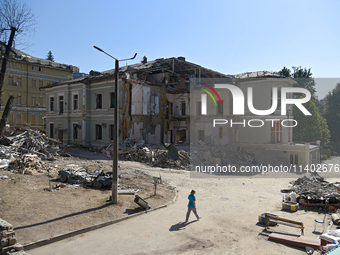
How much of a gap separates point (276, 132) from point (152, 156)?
1458cm

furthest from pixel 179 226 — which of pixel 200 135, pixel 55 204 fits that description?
pixel 200 135

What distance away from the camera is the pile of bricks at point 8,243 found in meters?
6.63

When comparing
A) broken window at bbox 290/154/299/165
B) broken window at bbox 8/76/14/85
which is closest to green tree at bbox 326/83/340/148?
broken window at bbox 290/154/299/165

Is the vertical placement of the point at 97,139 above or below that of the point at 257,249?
above

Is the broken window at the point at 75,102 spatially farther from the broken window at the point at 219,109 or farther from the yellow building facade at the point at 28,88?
the broken window at the point at 219,109

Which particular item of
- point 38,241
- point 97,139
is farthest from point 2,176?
point 97,139

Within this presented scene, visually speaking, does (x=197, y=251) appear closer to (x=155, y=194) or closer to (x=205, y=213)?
(x=205, y=213)

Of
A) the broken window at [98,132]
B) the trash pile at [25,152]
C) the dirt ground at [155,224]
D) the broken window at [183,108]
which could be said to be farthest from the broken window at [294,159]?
the trash pile at [25,152]

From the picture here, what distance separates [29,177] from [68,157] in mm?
8378

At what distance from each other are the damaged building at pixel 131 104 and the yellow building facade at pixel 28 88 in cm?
1143

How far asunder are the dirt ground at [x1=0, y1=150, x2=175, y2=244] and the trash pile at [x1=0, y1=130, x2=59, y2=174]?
1.13 m

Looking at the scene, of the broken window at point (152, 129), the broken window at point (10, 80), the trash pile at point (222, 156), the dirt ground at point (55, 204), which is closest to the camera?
the dirt ground at point (55, 204)

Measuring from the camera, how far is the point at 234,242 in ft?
27.0

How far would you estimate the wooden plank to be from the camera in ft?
25.6
